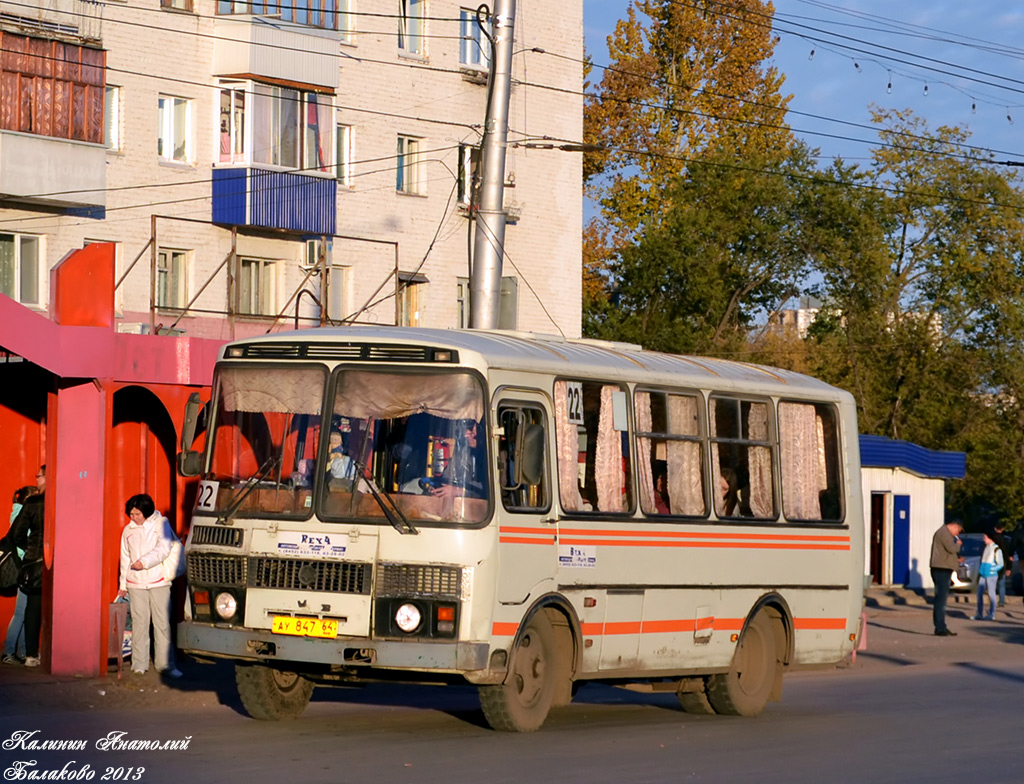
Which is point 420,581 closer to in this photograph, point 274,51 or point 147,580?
point 147,580

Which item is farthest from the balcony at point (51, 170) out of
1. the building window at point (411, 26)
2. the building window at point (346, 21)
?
the building window at point (411, 26)

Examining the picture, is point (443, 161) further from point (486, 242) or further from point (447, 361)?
point (447, 361)

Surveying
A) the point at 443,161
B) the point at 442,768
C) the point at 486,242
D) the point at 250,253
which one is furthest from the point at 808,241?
the point at 442,768

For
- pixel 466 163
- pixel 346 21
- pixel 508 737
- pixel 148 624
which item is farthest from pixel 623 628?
pixel 466 163

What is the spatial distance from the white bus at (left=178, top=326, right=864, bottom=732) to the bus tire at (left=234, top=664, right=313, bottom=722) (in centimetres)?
2

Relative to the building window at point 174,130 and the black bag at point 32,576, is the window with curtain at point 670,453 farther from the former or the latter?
the building window at point 174,130

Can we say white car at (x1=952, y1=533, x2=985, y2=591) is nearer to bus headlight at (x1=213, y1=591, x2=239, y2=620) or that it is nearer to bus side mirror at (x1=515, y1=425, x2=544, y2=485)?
bus side mirror at (x1=515, y1=425, x2=544, y2=485)

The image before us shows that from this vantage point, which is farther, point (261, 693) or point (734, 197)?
point (734, 197)

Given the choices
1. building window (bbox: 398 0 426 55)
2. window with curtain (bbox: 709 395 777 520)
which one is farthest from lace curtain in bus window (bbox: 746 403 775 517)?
building window (bbox: 398 0 426 55)

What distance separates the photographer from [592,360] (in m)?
13.6

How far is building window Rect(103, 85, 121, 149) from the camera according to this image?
37531 millimetres

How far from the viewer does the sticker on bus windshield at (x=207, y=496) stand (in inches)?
498

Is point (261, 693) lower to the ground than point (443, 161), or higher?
lower

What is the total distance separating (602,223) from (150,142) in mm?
29951
